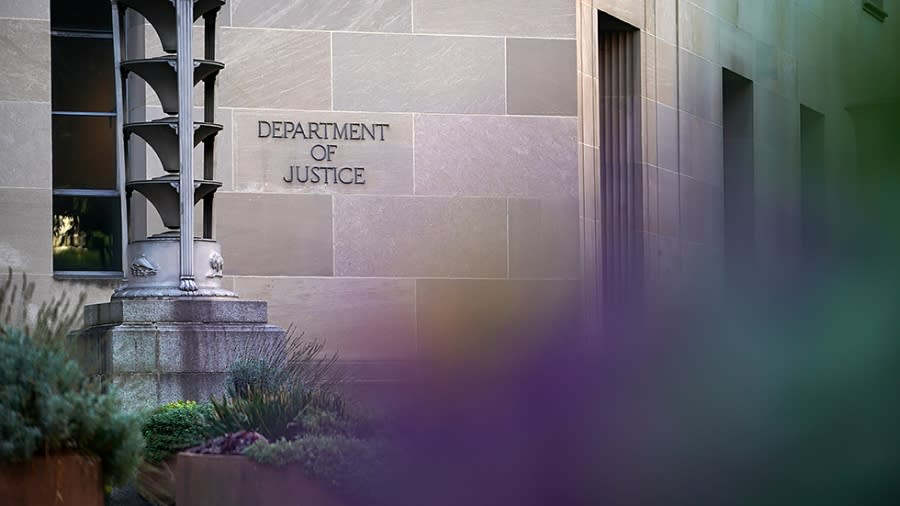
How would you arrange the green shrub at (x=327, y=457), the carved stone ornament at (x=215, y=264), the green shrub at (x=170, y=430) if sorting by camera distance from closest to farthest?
the green shrub at (x=327, y=457)
the green shrub at (x=170, y=430)
the carved stone ornament at (x=215, y=264)

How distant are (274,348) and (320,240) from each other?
5.39m

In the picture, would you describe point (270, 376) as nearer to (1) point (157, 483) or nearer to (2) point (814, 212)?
(1) point (157, 483)

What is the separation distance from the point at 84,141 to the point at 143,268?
502 cm

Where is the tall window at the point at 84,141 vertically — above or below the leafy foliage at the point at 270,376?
above

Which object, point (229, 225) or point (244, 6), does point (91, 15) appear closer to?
point (244, 6)

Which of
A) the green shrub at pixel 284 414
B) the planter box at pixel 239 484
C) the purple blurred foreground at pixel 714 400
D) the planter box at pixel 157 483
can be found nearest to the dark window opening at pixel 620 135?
the planter box at pixel 157 483

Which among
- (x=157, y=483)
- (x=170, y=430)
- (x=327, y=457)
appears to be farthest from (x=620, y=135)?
(x=327, y=457)

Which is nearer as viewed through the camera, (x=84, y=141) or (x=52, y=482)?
(x=52, y=482)

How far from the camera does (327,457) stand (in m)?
5.16

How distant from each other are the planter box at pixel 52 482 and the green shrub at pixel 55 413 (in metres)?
0.05

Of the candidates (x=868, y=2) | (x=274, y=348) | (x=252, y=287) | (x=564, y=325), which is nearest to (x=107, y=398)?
(x=564, y=325)

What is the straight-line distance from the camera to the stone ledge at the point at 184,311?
9.62 m

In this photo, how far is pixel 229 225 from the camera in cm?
1452

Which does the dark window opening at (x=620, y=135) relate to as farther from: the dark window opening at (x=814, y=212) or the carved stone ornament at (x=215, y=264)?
the dark window opening at (x=814, y=212)
